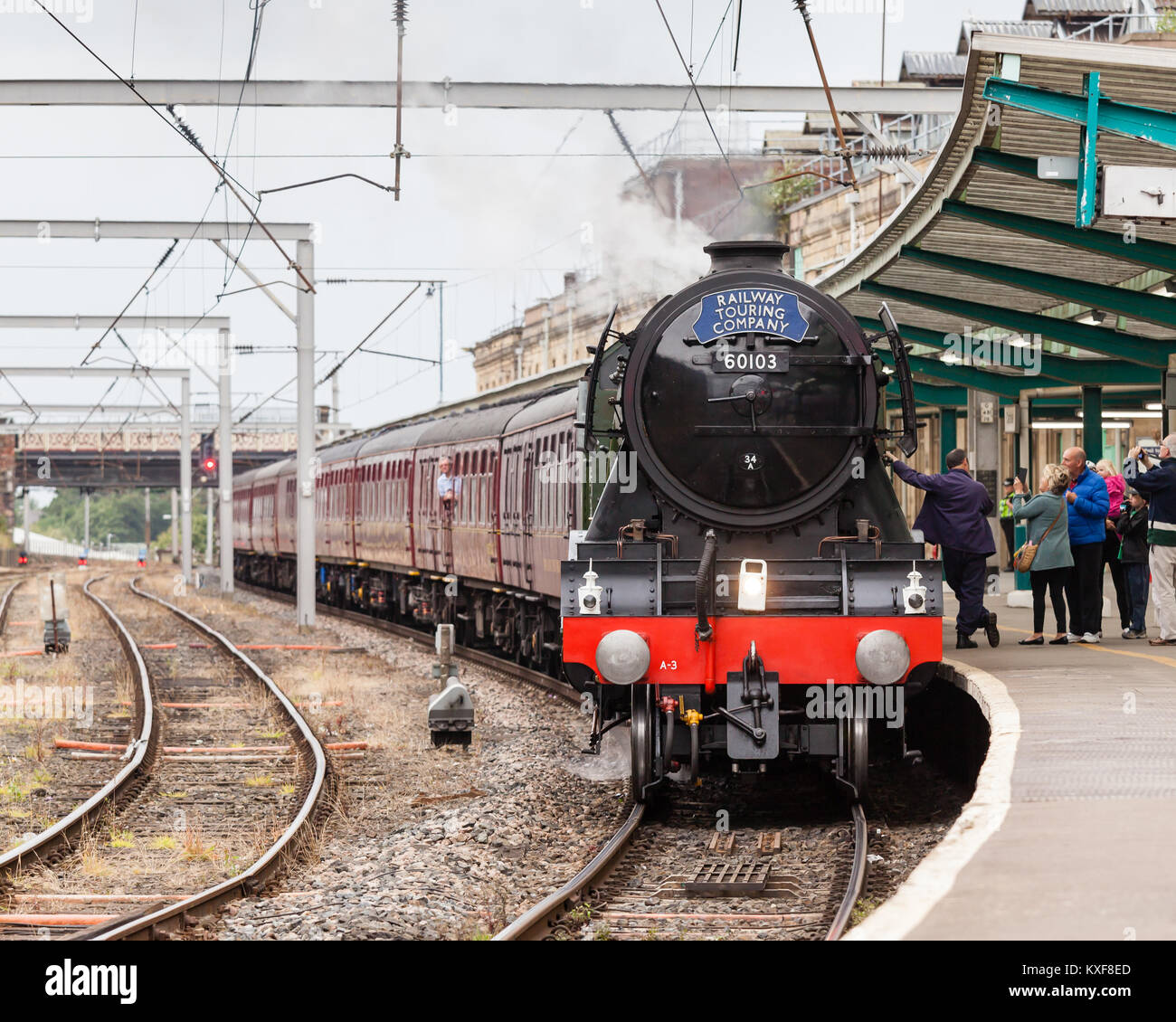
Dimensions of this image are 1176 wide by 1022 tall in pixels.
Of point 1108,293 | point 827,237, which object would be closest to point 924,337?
point 1108,293

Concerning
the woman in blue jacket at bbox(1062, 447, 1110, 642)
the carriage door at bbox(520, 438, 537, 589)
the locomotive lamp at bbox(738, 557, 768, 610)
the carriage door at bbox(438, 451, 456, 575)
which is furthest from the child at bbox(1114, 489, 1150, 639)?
the carriage door at bbox(438, 451, 456, 575)

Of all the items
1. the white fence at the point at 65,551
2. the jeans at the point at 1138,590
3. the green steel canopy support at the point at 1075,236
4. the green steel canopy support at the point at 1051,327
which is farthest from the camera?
the white fence at the point at 65,551

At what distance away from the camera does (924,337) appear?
57.5 ft

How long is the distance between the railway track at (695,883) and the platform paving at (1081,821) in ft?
3.14

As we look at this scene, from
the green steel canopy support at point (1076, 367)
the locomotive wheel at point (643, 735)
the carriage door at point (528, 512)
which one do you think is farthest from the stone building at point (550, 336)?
the locomotive wheel at point (643, 735)

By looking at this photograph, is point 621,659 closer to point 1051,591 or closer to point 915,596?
point 915,596

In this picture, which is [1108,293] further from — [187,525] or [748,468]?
[187,525]

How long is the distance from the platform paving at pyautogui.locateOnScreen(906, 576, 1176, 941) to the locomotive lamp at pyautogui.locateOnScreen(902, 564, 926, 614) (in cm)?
79

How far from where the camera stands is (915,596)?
31.4 feet

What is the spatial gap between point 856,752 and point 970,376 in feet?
32.1

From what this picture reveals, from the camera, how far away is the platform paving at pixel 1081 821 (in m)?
4.90

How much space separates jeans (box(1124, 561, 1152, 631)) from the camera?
44.6ft

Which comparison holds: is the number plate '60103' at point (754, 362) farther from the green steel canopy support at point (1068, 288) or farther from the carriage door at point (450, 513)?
the carriage door at point (450, 513)
